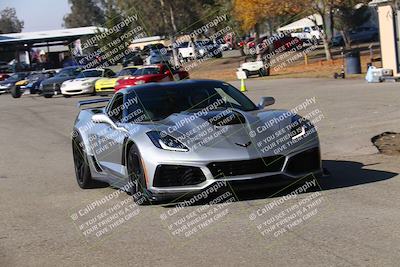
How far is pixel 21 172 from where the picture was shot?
11.2 meters

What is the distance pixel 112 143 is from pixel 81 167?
1259mm

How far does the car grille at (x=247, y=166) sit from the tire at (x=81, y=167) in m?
2.58

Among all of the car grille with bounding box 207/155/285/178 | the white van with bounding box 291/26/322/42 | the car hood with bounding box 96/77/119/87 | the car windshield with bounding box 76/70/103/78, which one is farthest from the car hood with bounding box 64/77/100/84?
the white van with bounding box 291/26/322/42

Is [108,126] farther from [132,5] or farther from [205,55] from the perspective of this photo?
[205,55]

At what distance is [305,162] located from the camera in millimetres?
7500

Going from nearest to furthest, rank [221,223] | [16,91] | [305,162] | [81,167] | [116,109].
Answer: [221,223], [305,162], [116,109], [81,167], [16,91]

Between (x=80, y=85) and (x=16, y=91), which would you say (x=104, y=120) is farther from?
(x=16, y=91)

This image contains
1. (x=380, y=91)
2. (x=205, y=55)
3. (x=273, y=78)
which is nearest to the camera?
(x=380, y=91)

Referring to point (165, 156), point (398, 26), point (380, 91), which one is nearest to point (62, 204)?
point (165, 156)

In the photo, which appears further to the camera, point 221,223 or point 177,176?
point 177,176

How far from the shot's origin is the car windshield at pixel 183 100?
325 inches

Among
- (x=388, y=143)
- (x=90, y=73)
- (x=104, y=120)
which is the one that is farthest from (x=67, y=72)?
(x=104, y=120)

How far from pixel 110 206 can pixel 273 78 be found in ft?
90.7

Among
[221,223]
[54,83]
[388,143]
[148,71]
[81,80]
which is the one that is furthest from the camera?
[54,83]
